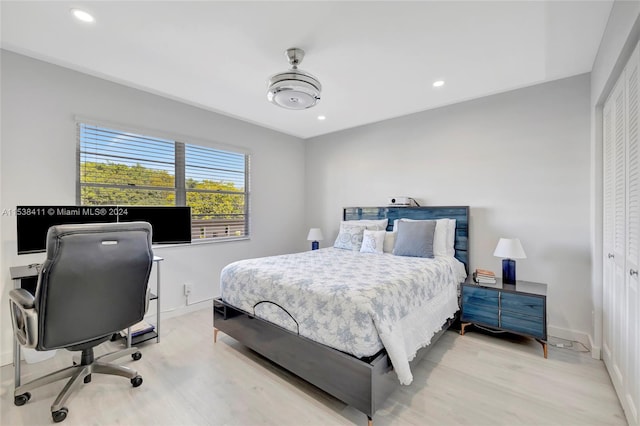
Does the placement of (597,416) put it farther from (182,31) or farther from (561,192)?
(182,31)

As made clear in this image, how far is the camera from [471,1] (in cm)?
178

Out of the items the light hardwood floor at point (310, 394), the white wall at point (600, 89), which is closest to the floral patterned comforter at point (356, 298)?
the light hardwood floor at point (310, 394)

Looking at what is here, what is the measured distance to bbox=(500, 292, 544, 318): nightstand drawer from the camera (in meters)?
2.48

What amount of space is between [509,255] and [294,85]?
8.55 ft

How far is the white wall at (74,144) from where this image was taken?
238 centimetres

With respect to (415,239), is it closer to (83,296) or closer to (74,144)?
(83,296)

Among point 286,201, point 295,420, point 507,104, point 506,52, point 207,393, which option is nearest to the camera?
point 295,420

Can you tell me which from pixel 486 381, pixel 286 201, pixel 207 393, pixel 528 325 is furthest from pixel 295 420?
pixel 286 201

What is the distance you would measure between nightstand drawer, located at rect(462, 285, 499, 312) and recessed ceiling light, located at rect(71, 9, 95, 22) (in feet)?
12.9

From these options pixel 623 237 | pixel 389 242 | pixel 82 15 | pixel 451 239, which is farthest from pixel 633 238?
pixel 82 15

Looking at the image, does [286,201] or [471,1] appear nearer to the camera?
[471,1]

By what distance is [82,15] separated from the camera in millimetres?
1938

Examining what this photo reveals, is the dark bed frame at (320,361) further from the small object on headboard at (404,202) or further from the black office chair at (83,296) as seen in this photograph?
the small object on headboard at (404,202)

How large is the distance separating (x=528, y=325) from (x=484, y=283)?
1.61 feet
